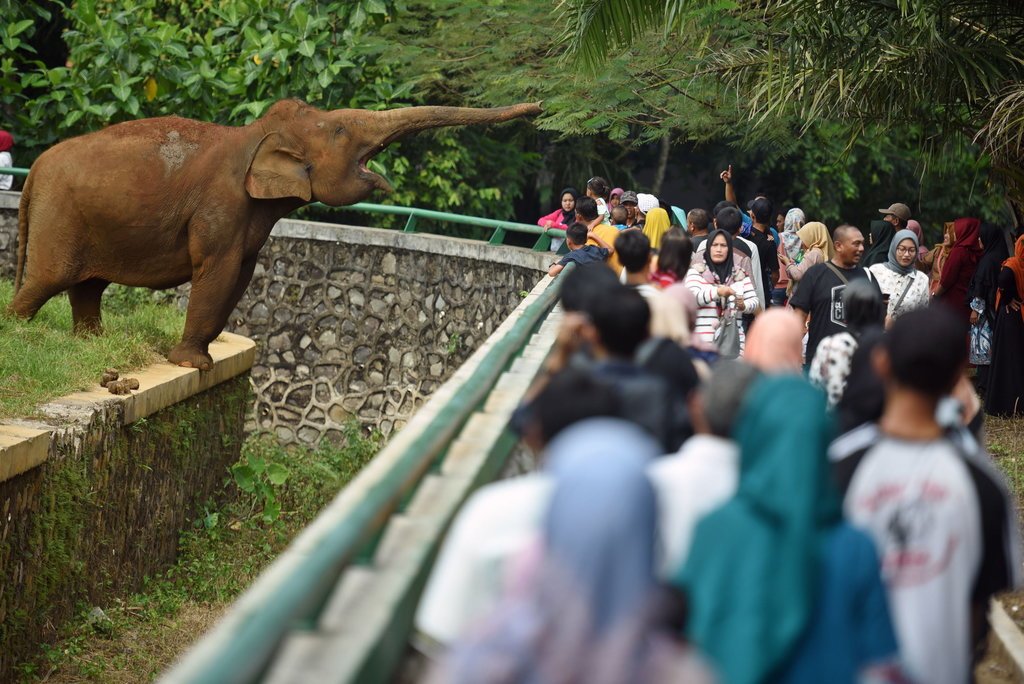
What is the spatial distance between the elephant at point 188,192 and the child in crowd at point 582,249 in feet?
5.87

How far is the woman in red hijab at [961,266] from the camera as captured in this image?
12469mm

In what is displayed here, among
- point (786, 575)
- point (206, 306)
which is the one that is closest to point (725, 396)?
point (786, 575)

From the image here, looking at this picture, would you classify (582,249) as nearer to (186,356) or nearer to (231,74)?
(186,356)

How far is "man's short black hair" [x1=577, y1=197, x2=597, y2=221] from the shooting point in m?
11.9

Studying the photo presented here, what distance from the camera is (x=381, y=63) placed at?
18562 millimetres

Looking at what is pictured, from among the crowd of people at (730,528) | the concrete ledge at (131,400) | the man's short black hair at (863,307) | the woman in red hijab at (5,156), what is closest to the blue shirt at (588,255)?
the concrete ledge at (131,400)

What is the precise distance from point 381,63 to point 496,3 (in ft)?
5.76

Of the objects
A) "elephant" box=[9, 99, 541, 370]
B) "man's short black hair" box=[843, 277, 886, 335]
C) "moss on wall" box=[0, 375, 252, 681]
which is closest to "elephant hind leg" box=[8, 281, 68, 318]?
"elephant" box=[9, 99, 541, 370]

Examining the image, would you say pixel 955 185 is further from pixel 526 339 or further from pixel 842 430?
pixel 842 430

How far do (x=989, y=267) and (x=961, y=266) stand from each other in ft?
0.96

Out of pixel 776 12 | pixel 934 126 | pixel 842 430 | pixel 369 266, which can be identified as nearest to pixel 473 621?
pixel 842 430

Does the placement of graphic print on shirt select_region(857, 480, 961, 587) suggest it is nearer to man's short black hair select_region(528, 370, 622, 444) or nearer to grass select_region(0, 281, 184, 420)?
man's short black hair select_region(528, 370, 622, 444)

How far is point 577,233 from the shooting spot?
11117 millimetres

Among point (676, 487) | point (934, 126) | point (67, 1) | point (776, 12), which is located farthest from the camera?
point (67, 1)
